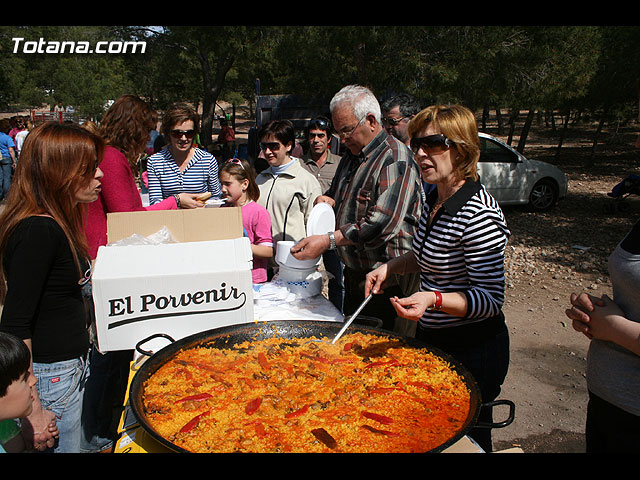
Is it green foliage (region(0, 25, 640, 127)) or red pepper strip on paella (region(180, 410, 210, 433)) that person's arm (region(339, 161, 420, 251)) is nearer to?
red pepper strip on paella (region(180, 410, 210, 433))

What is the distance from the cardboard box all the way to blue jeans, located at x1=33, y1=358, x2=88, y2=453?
17cm

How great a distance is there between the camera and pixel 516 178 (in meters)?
10.9

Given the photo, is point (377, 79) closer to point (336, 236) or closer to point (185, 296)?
point (336, 236)

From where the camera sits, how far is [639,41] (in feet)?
49.3

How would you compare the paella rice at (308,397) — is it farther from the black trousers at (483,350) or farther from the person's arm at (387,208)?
the person's arm at (387,208)

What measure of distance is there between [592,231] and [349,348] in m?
8.88

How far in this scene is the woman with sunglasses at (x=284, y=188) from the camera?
434 cm

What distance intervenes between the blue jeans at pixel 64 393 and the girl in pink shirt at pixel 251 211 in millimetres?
1537

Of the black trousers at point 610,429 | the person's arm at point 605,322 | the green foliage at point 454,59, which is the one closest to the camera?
the person's arm at point 605,322

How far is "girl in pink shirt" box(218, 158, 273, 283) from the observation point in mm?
3705

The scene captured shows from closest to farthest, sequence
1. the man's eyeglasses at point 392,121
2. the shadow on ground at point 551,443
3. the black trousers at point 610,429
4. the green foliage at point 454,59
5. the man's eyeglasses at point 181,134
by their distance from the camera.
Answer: the black trousers at point 610,429
the shadow on ground at point 551,443
the man's eyeglasses at point 181,134
the man's eyeglasses at point 392,121
the green foliage at point 454,59

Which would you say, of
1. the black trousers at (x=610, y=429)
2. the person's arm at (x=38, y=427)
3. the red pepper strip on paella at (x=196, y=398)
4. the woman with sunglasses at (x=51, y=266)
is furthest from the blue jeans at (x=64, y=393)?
the black trousers at (x=610, y=429)

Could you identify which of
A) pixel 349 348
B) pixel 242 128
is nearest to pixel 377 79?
pixel 349 348

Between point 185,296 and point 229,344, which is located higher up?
point 185,296
